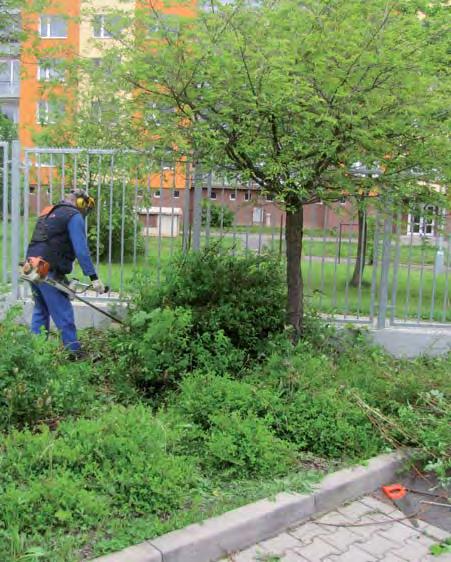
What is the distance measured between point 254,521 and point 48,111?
167 inches

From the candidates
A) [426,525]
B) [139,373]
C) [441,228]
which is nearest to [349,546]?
[426,525]

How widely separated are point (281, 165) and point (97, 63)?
1828mm

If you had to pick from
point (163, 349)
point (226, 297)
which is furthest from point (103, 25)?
point (163, 349)

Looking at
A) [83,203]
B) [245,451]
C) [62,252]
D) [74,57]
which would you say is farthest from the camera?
[83,203]

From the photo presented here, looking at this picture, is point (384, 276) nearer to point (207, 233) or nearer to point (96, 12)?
point (207, 233)

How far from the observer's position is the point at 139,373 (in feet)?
16.3

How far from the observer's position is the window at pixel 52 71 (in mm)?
5303

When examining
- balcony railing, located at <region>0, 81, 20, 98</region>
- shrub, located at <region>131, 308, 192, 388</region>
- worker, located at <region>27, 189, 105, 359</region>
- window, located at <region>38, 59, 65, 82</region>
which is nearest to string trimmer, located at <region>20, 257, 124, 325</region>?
worker, located at <region>27, 189, 105, 359</region>

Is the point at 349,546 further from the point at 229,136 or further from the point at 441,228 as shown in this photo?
the point at 441,228

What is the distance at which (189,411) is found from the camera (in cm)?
426

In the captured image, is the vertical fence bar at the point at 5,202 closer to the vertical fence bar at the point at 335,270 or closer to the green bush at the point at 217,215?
the green bush at the point at 217,215

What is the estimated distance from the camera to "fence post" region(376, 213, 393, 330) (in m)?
6.38

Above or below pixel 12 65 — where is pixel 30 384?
below

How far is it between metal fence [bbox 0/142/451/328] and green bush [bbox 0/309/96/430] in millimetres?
1940
